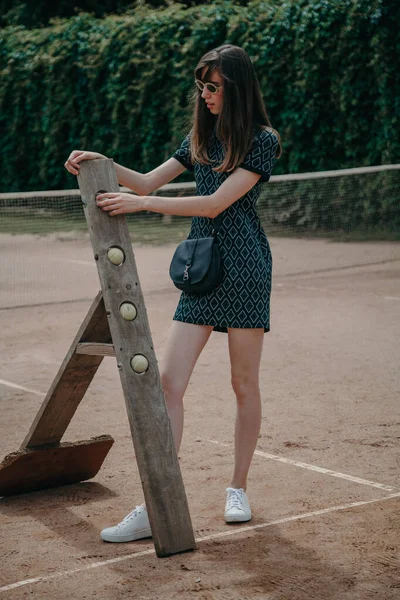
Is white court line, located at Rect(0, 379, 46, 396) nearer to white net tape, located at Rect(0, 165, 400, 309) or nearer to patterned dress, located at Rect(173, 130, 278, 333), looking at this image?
patterned dress, located at Rect(173, 130, 278, 333)

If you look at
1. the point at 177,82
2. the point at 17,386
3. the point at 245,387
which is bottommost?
the point at 17,386

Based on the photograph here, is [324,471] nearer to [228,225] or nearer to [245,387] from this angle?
[245,387]

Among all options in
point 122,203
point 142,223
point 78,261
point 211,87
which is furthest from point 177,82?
point 122,203

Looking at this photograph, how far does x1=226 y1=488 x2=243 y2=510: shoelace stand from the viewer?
179 inches

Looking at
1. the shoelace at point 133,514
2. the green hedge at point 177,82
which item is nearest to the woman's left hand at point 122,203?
the shoelace at point 133,514

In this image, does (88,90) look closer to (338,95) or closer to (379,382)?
(338,95)

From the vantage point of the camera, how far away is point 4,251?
41.6 ft

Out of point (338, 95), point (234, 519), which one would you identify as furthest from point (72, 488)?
point (338, 95)

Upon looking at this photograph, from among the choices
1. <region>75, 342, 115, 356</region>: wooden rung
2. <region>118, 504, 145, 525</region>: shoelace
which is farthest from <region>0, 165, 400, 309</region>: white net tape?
<region>118, 504, 145, 525</region>: shoelace

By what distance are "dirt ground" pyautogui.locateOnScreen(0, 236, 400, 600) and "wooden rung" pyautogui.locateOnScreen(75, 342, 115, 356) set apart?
736 millimetres

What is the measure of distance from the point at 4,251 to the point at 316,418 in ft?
23.5

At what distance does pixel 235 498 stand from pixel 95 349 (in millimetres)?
876

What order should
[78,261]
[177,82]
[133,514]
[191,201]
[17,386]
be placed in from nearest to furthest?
1. [191,201]
2. [133,514]
3. [17,386]
4. [78,261]
5. [177,82]

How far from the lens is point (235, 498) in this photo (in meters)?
4.59
